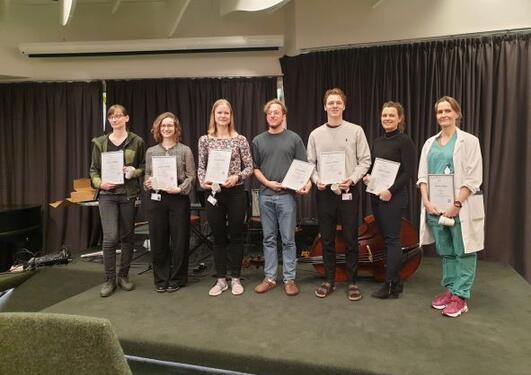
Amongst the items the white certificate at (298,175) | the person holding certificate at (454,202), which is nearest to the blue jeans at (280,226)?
the white certificate at (298,175)

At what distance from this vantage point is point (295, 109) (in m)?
4.68

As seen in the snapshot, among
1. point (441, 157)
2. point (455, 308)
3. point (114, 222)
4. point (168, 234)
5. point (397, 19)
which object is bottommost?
point (455, 308)

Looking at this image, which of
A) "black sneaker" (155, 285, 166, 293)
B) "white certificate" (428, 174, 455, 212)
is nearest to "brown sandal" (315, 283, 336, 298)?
"white certificate" (428, 174, 455, 212)

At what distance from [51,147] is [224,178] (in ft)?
12.3

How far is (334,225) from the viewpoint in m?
2.85

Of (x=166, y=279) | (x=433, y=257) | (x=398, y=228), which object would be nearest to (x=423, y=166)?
(x=398, y=228)

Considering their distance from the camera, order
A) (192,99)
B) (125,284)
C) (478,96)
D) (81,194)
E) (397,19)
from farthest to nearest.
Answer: (192,99), (81,194), (397,19), (478,96), (125,284)

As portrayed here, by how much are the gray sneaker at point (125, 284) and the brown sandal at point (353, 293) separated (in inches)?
70.2

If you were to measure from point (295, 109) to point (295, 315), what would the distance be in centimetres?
285

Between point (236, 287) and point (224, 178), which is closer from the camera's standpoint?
point (224, 178)

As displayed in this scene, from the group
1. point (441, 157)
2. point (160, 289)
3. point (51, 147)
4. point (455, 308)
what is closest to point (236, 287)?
point (160, 289)

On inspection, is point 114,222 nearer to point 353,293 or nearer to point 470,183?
point 353,293

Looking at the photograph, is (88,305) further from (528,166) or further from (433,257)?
(528,166)

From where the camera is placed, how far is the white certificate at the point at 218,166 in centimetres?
280
